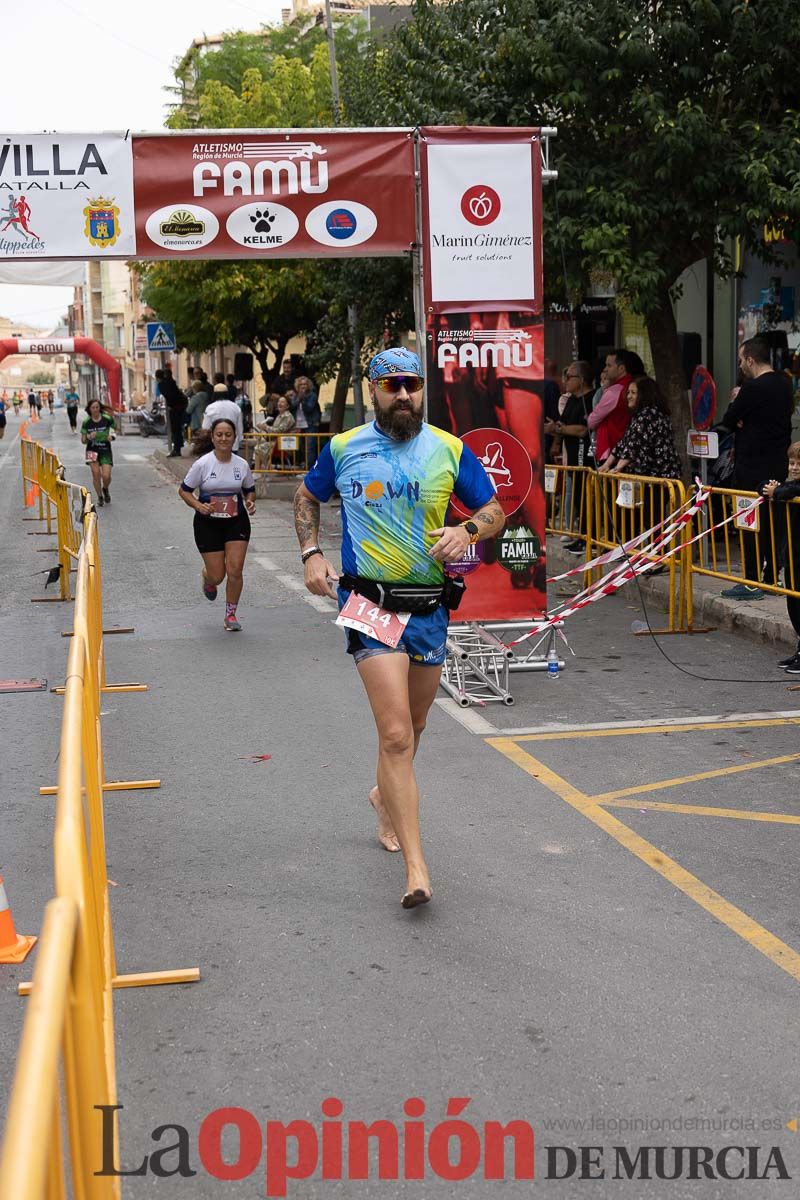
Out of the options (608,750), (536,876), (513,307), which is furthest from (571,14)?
(536,876)

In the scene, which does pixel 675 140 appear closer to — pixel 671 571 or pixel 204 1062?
pixel 671 571

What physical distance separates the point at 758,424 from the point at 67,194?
5.58m

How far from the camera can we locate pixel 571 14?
13523 mm

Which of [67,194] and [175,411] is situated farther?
[175,411]

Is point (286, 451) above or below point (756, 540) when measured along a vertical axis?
above

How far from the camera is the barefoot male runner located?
5.52 m

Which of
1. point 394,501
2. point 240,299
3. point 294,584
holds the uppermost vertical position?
point 240,299

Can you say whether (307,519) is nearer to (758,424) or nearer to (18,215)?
(18,215)

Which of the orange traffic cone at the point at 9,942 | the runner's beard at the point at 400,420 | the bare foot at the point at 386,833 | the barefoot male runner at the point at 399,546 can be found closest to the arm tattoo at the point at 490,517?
the barefoot male runner at the point at 399,546

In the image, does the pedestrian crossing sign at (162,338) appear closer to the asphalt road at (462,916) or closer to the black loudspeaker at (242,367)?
the black loudspeaker at (242,367)

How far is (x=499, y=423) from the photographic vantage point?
9641mm

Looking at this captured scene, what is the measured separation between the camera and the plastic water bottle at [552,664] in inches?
392

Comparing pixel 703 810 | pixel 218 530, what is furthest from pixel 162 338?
pixel 703 810

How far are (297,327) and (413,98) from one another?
21.4 metres
